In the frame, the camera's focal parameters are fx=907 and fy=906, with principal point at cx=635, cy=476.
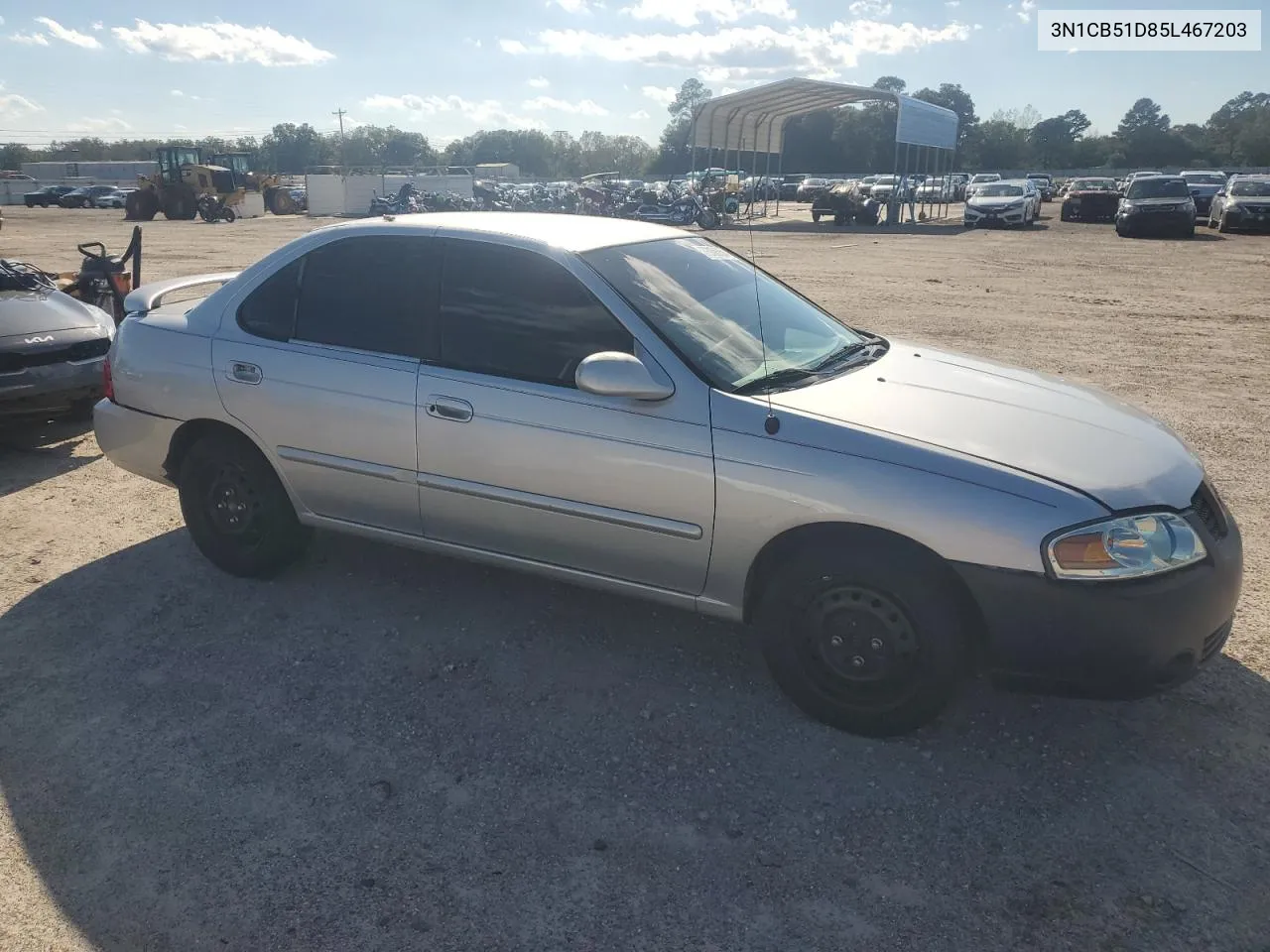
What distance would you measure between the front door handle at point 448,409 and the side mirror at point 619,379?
0.60m

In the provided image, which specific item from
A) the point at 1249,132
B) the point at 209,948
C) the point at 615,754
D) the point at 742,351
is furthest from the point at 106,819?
the point at 1249,132

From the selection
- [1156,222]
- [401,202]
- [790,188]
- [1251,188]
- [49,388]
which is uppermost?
[790,188]

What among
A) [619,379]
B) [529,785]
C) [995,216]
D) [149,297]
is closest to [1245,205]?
[995,216]

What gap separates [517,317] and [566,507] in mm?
796

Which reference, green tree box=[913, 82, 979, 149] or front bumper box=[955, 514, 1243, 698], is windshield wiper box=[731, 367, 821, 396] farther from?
green tree box=[913, 82, 979, 149]

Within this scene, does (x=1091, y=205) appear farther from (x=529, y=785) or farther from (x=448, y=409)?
(x=529, y=785)

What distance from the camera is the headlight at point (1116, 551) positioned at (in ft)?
8.87

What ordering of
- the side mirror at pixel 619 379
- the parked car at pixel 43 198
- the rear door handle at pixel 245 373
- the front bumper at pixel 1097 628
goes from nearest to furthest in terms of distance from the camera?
the front bumper at pixel 1097 628, the side mirror at pixel 619 379, the rear door handle at pixel 245 373, the parked car at pixel 43 198

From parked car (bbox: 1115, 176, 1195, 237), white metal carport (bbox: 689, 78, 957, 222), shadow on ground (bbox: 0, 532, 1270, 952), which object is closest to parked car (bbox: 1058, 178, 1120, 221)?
white metal carport (bbox: 689, 78, 957, 222)

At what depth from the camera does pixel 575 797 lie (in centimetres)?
287

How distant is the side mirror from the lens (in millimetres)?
3129

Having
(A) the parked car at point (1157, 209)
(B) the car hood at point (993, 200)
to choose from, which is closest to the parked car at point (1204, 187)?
(B) the car hood at point (993, 200)

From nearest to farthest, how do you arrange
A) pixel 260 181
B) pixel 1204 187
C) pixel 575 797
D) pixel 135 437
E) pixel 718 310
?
pixel 575 797
pixel 718 310
pixel 135 437
pixel 1204 187
pixel 260 181

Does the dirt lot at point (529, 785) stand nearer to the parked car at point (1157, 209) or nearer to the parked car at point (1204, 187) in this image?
the parked car at point (1157, 209)
